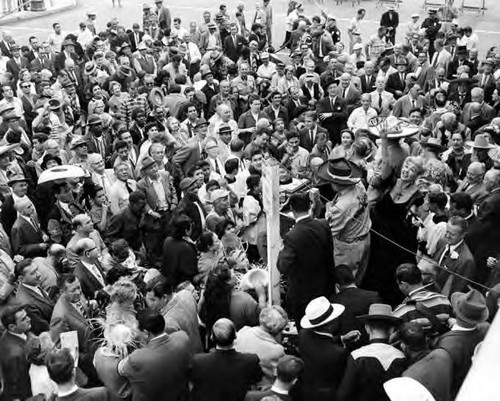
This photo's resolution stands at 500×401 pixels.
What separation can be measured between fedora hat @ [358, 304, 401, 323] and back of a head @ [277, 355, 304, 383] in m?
0.77

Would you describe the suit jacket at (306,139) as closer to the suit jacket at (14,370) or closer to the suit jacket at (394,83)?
the suit jacket at (394,83)

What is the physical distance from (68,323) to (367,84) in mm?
8515

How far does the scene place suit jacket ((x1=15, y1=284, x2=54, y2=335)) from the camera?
621cm

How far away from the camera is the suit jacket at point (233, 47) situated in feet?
52.4

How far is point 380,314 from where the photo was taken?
5.33m

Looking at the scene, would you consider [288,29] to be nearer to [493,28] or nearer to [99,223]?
[493,28]

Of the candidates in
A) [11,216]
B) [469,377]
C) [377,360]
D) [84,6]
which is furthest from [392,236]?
[84,6]

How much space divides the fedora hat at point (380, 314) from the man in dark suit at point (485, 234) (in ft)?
6.83

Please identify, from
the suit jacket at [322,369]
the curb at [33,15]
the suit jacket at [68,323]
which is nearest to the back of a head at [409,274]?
the suit jacket at [322,369]

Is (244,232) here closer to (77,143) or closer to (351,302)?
(351,302)

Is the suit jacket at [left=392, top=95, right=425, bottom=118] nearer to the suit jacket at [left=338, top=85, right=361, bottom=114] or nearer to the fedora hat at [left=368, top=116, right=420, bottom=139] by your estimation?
the suit jacket at [left=338, top=85, right=361, bottom=114]

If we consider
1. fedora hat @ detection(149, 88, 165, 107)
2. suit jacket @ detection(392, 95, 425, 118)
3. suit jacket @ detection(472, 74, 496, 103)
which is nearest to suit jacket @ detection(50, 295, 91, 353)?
fedora hat @ detection(149, 88, 165, 107)

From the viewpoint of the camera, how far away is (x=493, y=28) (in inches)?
846

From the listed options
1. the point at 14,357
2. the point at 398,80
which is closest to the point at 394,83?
the point at 398,80
